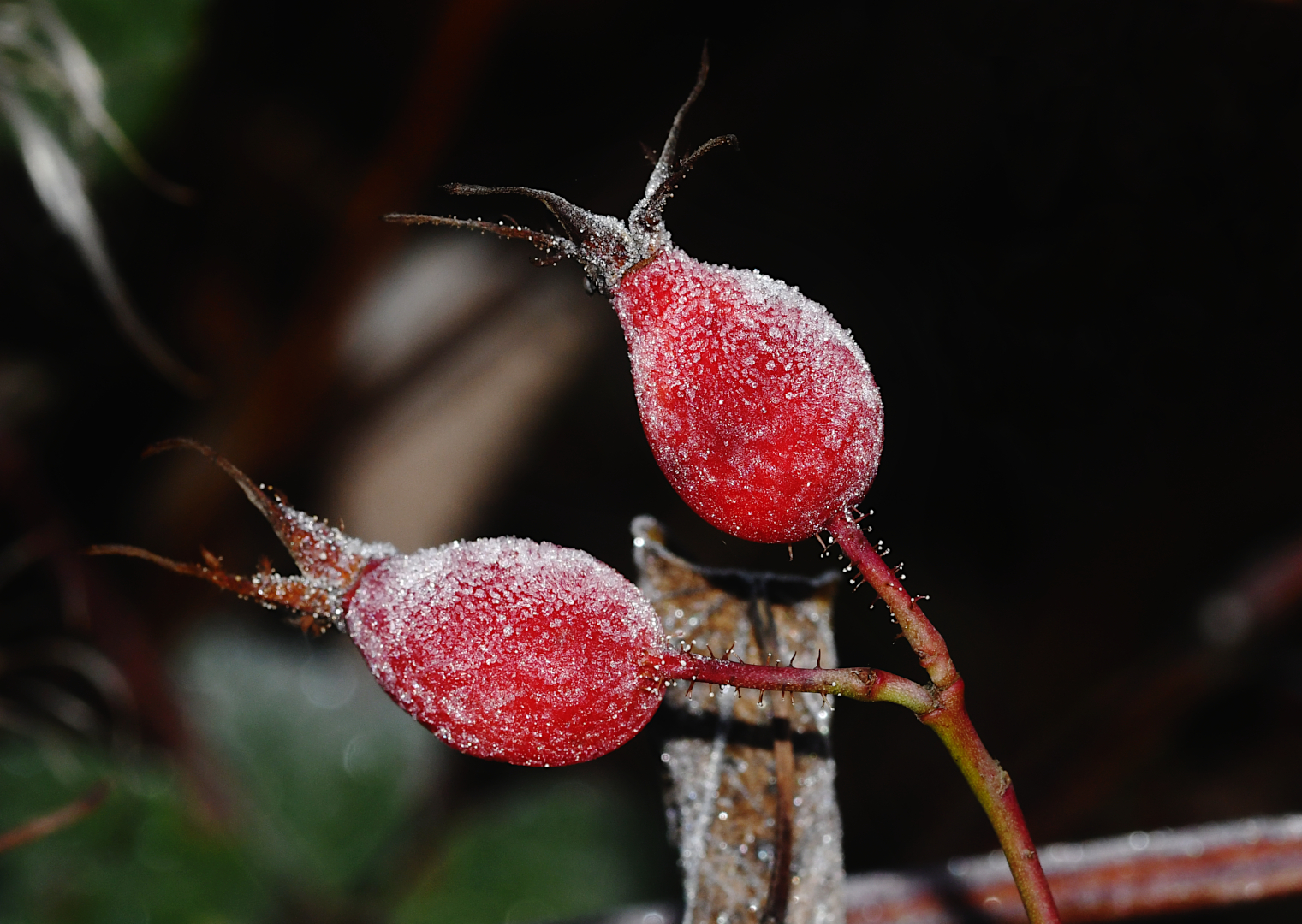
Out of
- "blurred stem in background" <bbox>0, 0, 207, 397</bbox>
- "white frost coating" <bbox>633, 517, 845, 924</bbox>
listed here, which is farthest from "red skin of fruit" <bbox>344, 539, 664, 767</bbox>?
"blurred stem in background" <bbox>0, 0, 207, 397</bbox>

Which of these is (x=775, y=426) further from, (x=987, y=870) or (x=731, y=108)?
(x=731, y=108)

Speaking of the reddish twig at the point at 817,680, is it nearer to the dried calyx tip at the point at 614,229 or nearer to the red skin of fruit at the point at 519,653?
the red skin of fruit at the point at 519,653

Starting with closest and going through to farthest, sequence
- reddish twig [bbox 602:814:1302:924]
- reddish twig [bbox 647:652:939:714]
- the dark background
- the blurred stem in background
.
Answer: reddish twig [bbox 647:652:939:714] → reddish twig [bbox 602:814:1302:924] → the blurred stem in background → the dark background

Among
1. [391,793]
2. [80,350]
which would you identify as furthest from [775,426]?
[80,350]

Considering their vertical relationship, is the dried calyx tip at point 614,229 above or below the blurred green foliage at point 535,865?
below

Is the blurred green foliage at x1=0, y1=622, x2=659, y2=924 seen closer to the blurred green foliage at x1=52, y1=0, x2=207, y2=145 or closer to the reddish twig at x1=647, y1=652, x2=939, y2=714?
the blurred green foliage at x1=52, y1=0, x2=207, y2=145

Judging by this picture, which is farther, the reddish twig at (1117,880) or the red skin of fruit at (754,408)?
the reddish twig at (1117,880)

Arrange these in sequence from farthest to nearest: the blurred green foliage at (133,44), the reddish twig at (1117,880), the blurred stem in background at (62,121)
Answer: the blurred green foliage at (133,44), the blurred stem in background at (62,121), the reddish twig at (1117,880)

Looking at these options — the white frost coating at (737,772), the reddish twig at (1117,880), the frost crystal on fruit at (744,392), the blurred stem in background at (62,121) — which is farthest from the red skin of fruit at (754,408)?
the blurred stem in background at (62,121)
